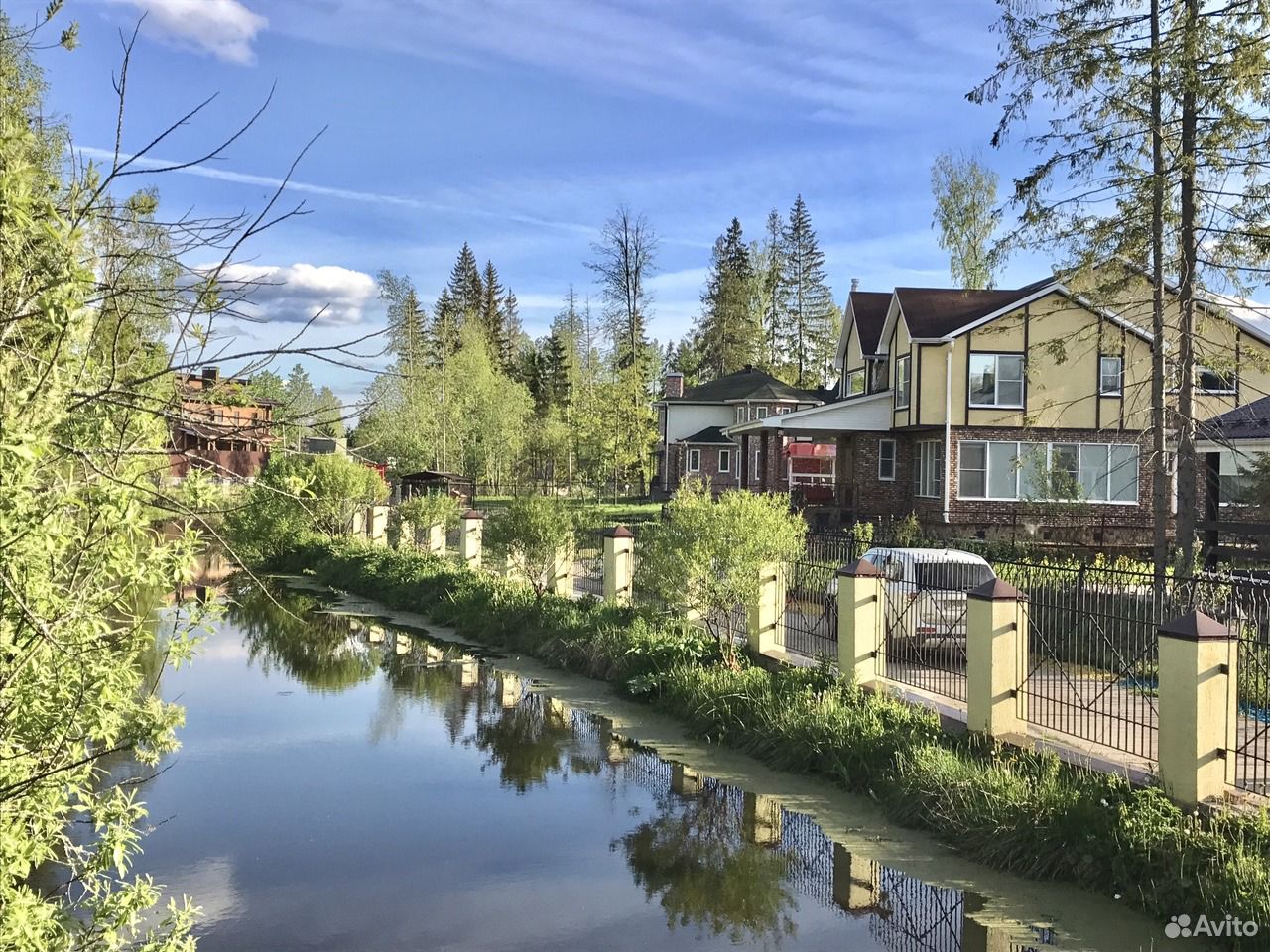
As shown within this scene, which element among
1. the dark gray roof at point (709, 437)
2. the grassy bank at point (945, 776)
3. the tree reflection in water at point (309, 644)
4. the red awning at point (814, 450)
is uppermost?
the dark gray roof at point (709, 437)

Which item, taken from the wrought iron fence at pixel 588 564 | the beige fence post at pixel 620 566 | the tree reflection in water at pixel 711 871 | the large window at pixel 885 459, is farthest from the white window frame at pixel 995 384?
the tree reflection in water at pixel 711 871

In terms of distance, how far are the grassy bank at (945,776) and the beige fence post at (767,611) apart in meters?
0.52

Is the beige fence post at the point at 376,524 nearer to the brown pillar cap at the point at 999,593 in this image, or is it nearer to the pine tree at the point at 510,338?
the brown pillar cap at the point at 999,593

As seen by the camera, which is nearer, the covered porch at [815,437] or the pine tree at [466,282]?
the covered porch at [815,437]

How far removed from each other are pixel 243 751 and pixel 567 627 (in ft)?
16.5

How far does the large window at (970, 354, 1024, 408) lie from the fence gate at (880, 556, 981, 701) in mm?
18992

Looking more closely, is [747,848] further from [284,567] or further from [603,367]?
[603,367]

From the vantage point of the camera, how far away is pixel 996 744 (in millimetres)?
8195

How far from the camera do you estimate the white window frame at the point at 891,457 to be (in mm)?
34000

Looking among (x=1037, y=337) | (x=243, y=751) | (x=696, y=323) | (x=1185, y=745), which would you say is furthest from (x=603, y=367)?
(x=1185, y=745)

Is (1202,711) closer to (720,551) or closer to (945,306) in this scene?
(720,551)

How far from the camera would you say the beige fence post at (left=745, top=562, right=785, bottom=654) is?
12219mm

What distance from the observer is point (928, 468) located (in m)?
32.1

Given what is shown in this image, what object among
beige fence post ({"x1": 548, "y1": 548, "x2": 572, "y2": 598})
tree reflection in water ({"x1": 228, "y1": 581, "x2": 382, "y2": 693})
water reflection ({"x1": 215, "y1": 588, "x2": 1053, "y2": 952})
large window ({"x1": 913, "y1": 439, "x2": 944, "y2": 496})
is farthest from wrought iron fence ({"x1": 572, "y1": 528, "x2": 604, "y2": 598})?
large window ({"x1": 913, "y1": 439, "x2": 944, "y2": 496})
